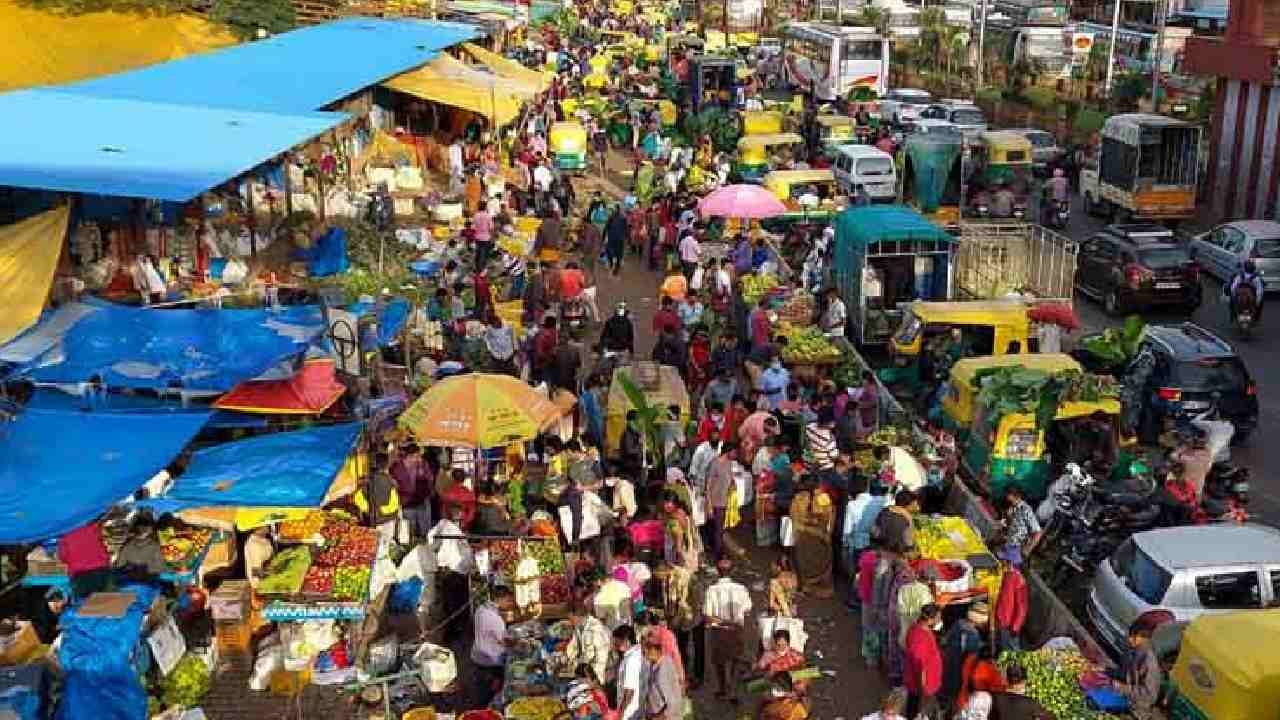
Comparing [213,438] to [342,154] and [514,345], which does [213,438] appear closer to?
[514,345]

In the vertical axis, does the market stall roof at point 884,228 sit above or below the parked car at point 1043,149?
above

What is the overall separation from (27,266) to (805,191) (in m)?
15.7

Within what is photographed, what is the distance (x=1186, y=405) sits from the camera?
50.3 feet

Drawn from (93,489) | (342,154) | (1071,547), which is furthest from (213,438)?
(342,154)

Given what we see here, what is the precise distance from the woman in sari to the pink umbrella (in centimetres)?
1072

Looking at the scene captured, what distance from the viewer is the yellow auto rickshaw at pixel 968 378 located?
47.2 ft

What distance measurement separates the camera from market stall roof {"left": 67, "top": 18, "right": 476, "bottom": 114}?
2250 cm

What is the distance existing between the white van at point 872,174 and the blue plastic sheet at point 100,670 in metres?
20.8

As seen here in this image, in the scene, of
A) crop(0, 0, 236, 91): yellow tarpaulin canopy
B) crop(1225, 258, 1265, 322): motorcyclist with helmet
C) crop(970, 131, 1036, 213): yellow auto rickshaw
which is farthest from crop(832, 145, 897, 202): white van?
crop(0, 0, 236, 91): yellow tarpaulin canopy

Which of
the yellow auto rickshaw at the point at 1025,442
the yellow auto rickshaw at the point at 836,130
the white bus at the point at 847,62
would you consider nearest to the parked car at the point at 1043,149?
the yellow auto rickshaw at the point at 836,130

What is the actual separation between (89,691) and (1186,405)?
12.0 metres

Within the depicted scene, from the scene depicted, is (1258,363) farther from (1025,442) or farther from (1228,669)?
(1228,669)

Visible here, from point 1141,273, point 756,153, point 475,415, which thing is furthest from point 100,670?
point 756,153

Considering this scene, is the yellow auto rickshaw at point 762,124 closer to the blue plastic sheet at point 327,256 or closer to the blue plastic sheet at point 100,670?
the blue plastic sheet at point 327,256
